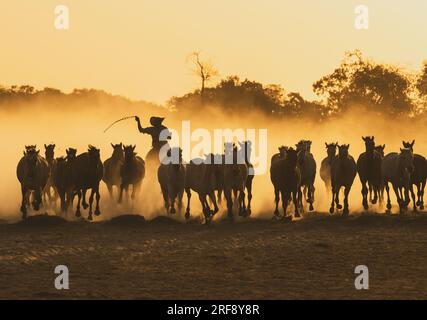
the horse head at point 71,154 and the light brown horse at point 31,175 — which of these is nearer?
the light brown horse at point 31,175

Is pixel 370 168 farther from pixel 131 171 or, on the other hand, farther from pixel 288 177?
pixel 131 171

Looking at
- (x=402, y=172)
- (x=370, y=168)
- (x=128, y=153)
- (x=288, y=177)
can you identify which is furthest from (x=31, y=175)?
(x=402, y=172)

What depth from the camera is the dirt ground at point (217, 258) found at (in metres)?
18.5

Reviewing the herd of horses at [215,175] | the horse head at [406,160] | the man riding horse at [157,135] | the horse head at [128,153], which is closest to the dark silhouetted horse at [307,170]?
the herd of horses at [215,175]

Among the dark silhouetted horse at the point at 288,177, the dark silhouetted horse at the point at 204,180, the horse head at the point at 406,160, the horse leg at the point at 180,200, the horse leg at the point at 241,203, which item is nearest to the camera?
the dark silhouetted horse at the point at 204,180

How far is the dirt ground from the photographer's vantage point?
18500 mm

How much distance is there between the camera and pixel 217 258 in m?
22.4

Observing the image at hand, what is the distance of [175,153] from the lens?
3120 cm

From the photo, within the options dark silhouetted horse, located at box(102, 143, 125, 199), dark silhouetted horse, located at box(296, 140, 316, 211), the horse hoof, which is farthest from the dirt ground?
dark silhouetted horse, located at box(102, 143, 125, 199)

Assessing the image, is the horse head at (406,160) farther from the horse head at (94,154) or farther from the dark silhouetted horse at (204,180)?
the horse head at (94,154)

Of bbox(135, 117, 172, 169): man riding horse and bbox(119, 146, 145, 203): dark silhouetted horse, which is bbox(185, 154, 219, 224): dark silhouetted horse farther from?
bbox(135, 117, 172, 169): man riding horse

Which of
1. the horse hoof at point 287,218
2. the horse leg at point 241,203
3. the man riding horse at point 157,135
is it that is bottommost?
the horse hoof at point 287,218
